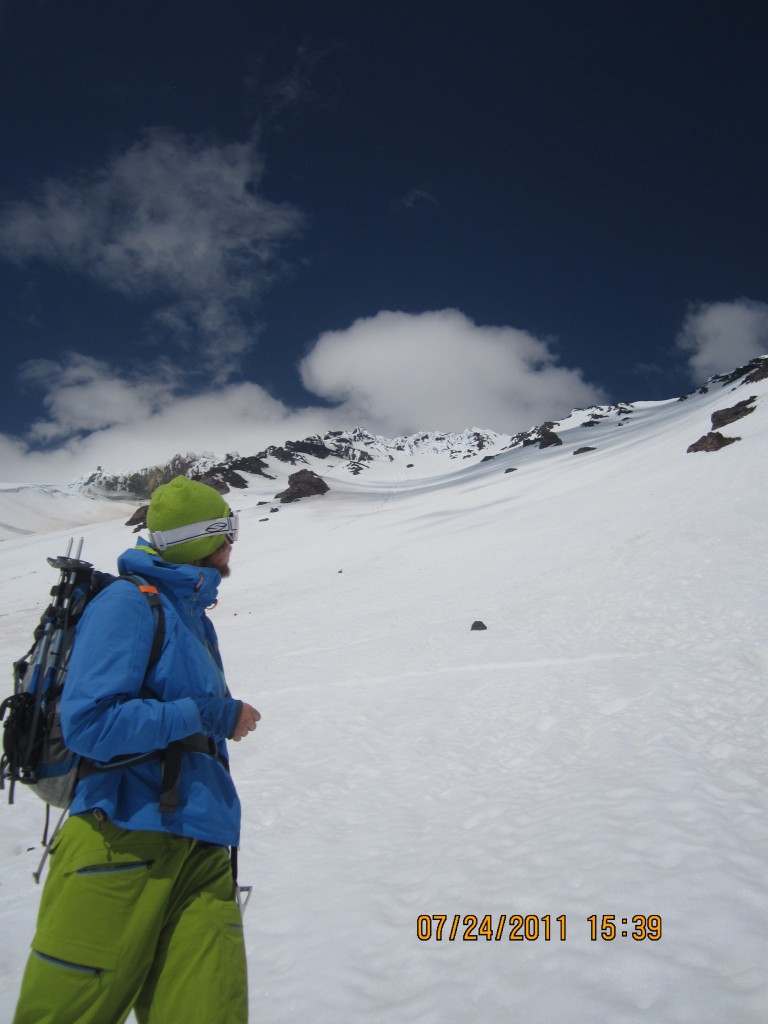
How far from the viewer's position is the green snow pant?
5.84ft

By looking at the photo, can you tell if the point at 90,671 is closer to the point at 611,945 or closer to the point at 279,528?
the point at 611,945

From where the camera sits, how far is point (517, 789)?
5.92 meters

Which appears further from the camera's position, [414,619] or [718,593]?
[414,619]

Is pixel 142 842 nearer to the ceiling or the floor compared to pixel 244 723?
nearer to the floor

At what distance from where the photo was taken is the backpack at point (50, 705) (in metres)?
2.15

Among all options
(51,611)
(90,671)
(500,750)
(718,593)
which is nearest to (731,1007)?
(90,671)

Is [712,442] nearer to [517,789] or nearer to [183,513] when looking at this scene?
[517,789]

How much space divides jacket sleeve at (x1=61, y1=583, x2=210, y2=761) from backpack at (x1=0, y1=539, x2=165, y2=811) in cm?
11

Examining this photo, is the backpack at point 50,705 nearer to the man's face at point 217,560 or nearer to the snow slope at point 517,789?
the man's face at point 217,560

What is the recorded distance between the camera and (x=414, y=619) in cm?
1391

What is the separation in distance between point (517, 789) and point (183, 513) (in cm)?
502

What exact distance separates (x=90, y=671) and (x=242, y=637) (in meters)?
13.6
